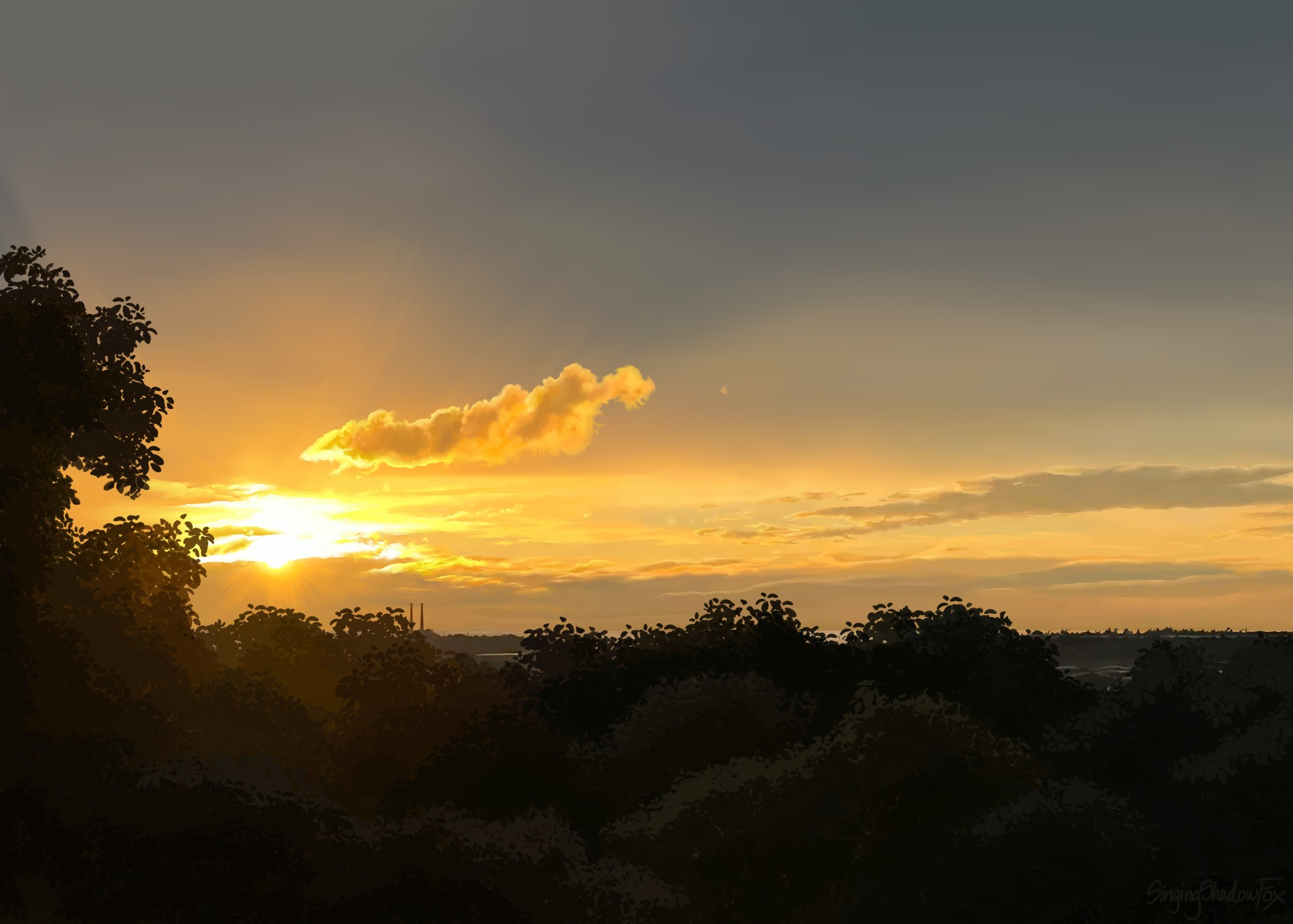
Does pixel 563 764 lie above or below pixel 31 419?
below

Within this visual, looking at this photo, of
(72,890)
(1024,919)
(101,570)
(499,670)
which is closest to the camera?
(72,890)

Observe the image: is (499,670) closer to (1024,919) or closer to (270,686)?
(270,686)

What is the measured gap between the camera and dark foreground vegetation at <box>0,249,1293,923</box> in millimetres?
28906

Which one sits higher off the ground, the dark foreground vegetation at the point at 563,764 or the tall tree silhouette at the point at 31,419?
the tall tree silhouette at the point at 31,419

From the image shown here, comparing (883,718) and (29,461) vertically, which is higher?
(29,461)

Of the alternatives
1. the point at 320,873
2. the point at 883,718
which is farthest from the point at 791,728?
the point at 320,873

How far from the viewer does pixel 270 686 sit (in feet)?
156

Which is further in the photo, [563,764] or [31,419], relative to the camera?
[563,764]

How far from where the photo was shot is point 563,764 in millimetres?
39969

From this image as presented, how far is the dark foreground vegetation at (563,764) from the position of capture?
2891cm

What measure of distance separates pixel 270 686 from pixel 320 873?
1873 cm

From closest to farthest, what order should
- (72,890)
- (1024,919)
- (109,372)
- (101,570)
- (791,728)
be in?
(72,890)
(1024,919)
(109,372)
(101,570)
(791,728)

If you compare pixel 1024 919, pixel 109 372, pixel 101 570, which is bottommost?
pixel 1024 919

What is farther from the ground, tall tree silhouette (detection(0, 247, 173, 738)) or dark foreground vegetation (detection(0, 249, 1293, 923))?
tall tree silhouette (detection(0, 247, 173, 738))
